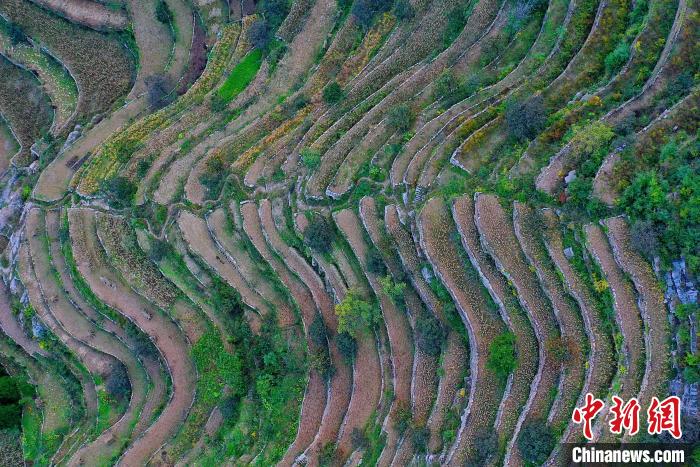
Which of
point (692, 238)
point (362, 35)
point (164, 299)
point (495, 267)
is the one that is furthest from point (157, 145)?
point (692, 238)

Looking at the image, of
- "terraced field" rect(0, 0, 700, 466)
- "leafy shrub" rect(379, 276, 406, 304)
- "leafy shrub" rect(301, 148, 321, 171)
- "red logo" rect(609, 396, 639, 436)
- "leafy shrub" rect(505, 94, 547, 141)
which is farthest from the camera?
"leafy shrub" rect(301, 148, 321, 171)

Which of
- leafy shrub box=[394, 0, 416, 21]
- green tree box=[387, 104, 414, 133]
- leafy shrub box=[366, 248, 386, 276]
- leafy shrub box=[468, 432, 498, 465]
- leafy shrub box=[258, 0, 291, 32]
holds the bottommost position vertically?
leafy shrub box=[468, 432, 498, 465]

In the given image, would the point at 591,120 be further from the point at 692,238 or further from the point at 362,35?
the point at 362,35

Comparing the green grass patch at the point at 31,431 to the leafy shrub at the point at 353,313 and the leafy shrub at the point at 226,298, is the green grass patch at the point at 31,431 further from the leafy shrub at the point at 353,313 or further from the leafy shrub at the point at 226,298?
the leafy shrub at the point at 353,313

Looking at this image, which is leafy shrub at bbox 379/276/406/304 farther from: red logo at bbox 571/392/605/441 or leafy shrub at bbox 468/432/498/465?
red logo at bbox 571/392/605/441

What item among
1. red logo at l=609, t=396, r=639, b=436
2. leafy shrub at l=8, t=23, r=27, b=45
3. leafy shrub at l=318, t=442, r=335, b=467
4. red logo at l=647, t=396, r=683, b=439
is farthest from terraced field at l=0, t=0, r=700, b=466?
red logo at l=647, t=396, r=683, b=439

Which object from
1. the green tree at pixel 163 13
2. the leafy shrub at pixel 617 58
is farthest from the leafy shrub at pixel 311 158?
the green tree at pixel 163 13
